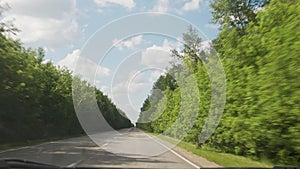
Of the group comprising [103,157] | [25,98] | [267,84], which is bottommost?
[103,157]

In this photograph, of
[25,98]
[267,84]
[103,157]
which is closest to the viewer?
[267,84]

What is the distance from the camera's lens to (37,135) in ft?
127

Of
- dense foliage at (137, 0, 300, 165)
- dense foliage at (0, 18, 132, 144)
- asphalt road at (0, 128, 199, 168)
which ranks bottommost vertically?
asphalt road at (0, 128, 199, 168)

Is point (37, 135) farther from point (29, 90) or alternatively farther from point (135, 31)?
point (135, 31)

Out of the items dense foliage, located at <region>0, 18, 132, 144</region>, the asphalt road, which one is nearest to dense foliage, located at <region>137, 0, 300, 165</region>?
the asphalt road

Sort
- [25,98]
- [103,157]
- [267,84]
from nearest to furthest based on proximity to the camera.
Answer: [267,84] < [103,157] < [25,98]

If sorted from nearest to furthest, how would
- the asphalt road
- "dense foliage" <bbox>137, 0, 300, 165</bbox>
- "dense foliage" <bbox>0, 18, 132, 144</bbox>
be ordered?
"dense foliage" <bbox>137, 0, 300, 165</bbox> < the asphalt road < "dense foliage" <bbox>0, 18, 132, 144</bbox>

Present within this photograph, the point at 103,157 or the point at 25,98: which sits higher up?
the point at 25,98

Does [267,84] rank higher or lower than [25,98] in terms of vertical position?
lower

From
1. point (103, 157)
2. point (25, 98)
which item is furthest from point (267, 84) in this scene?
point (25, 98)

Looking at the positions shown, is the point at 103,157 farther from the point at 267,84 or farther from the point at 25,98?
the point at 25,98

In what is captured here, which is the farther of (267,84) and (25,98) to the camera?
(25,98)

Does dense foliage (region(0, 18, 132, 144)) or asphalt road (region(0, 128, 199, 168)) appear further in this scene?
dense foliage (region(0, 18, 132, 144))

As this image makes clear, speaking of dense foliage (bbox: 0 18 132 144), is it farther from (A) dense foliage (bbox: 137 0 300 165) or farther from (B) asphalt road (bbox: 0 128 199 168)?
(A) dense foliage (bbox: 137 0 300 165)
